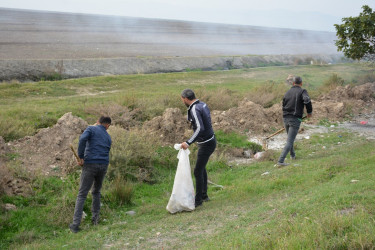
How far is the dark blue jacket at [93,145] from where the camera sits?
6.59 meters

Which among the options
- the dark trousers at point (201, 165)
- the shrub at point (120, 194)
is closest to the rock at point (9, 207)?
the shrub at point (120, 194)

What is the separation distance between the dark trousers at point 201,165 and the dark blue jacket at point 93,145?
158 cm

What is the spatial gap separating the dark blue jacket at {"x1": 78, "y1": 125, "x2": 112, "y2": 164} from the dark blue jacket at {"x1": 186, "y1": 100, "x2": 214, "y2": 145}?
1393 mm

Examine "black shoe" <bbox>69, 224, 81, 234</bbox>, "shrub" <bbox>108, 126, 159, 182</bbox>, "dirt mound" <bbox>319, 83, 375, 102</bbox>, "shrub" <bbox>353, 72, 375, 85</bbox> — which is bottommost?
"black shoe" <bbox>69, 224, 81, 234</bbox>

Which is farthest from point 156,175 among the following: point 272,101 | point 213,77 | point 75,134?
point 213,77

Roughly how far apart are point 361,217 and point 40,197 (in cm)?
590

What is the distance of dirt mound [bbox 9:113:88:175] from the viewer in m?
9.28

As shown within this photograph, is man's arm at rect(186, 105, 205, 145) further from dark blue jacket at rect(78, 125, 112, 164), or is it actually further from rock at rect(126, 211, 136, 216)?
rock at rect(126, 211, 136, 216)

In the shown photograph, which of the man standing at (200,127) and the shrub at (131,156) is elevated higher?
the man standing at (200,127)

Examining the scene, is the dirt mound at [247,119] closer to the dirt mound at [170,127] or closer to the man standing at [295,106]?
the dirt mound at [170,127]

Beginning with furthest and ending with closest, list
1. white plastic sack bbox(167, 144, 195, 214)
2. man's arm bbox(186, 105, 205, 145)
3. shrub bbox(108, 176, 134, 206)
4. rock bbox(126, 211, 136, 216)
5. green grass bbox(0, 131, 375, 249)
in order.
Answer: shrub bbox(108, 176, 134, 206) < rock bbox(126, 211, 136, 216) < white plastic sack bbox(167, 144, 195, 214) < man's arm bbox(186, 105, 205, 145) < green grass bbox(0, 131, 375, 249)

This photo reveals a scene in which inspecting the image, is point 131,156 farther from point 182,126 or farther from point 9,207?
point 182,126

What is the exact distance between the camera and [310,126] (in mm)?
14273

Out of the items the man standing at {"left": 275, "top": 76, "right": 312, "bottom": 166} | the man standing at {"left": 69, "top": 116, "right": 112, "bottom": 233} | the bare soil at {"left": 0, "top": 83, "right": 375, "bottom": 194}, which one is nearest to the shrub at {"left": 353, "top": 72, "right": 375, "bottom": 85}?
the bare soil at {"left": 0, "top": 83, "right": 375, "bottom": 194}
